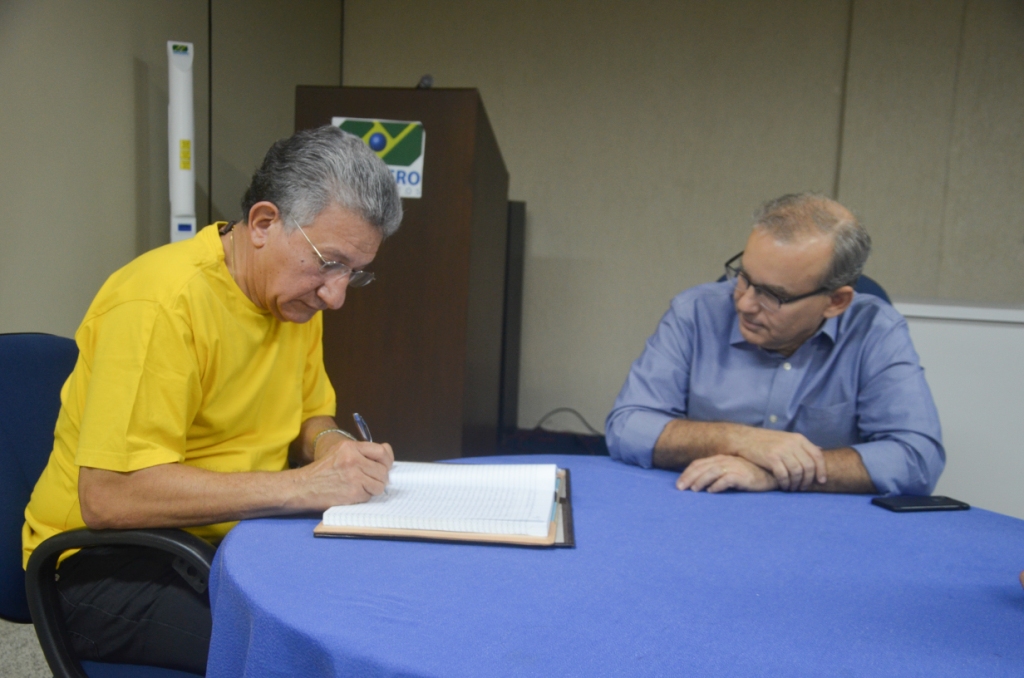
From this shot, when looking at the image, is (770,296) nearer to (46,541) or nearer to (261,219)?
(261,219)

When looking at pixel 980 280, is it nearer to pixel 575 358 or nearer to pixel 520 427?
pixel 575 358

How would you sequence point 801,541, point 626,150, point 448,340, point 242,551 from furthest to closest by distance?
point 626,150 → point 448,340 → point 801,541 → point 242,551

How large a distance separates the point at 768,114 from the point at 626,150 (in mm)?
A: 780

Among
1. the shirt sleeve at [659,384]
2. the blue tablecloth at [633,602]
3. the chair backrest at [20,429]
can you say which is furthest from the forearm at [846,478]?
the chair backrest at [20,429]

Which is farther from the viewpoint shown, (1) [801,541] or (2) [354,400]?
(2) [354,400]

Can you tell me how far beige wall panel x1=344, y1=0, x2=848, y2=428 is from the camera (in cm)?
394

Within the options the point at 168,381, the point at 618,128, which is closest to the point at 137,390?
the point at 168,381

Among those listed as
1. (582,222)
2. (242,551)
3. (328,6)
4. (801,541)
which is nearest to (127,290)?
(242,551)

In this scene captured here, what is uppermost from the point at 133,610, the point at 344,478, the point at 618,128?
the point at 618,128

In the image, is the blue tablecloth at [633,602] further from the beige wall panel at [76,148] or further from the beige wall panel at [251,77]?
the beige wall panel at [251,77]

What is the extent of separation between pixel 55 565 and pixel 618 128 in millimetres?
3617

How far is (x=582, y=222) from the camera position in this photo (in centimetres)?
422

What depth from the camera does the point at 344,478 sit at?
3.63 ft

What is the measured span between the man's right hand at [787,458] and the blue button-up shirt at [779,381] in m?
0.21
